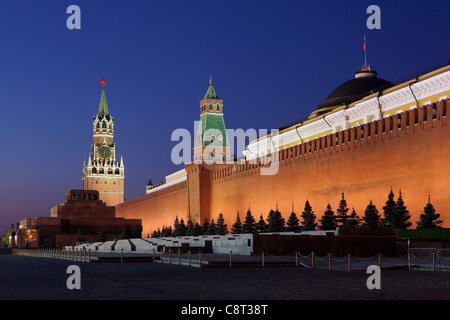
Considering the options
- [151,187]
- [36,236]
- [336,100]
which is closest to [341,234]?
[336,100]

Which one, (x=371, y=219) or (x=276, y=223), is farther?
(x=276, y=223)

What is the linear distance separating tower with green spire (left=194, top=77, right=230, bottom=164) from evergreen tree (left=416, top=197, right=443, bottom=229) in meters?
41.2

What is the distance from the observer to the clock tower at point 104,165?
302 ft

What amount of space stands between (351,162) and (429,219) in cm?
602

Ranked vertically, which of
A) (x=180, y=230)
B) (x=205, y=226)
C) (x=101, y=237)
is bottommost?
(x=101, y=237)

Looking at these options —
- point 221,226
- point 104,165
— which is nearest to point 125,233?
point 221,226

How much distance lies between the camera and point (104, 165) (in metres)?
93.1

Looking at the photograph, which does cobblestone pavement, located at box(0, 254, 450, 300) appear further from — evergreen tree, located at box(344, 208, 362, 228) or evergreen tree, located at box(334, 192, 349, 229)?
evergreen tree, located at box(334, 192, 349, 229)

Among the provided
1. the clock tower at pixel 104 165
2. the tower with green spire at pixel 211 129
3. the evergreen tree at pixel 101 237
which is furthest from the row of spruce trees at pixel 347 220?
the clock tower at pixel 104 165

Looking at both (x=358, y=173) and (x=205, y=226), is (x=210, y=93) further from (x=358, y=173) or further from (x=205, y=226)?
(x=358, y=173)

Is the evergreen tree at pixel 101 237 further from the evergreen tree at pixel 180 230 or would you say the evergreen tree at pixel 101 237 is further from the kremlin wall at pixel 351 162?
the evergreen tree at pixel 180 230

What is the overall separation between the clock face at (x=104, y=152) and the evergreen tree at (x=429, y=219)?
258 ft

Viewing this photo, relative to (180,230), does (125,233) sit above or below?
below

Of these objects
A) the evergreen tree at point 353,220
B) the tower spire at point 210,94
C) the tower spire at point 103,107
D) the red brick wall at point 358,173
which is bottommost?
the evergreen tree at point 353,220
